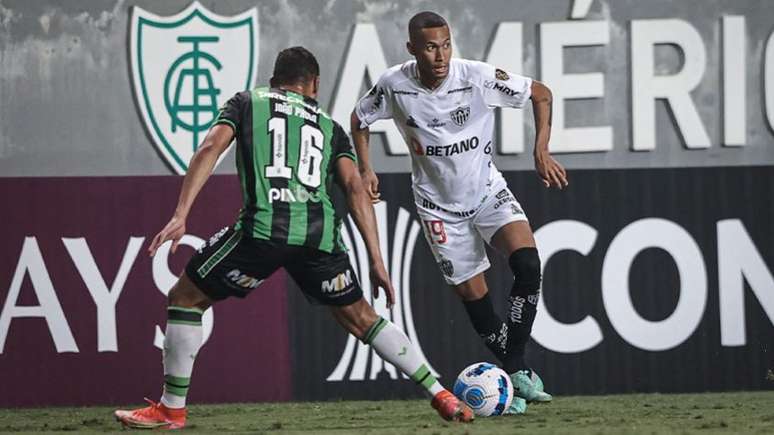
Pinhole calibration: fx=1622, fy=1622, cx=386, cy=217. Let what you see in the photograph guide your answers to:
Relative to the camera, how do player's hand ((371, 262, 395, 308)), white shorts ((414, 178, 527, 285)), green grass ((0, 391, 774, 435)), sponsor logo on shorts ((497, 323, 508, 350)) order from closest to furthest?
1. player's hand ((371, 262, 395, 308))
2. green grass ((0, 391, 774, 435))
3. sponsor logo on shorts ((497, 323, 508, 350))
4. white shorts ((414, 178, 527, 285))

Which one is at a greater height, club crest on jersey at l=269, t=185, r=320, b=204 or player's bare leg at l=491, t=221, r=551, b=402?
club crest on jersey at l=269, t=185, r=320, b=204

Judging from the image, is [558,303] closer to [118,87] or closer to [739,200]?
[739,200]

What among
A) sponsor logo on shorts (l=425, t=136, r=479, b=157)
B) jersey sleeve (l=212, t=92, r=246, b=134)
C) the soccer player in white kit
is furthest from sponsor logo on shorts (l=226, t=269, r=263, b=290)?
sponsor logo on shorts (l=425, t=136, r=479, b=157)

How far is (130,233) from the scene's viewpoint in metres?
12.1

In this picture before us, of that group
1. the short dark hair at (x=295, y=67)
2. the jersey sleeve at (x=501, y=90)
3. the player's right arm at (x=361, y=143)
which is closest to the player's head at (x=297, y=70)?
the short dark hair at (x=295, y=67)

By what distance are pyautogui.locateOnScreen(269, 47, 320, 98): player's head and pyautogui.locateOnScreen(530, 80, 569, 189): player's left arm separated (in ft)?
5.25

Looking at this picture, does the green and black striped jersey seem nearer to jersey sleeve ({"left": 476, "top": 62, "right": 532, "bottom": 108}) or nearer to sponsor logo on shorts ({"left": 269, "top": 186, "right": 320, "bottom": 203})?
sponsor logo on shorts ({"left": 269, "top": 186, "right": 320, "bottom": 203})

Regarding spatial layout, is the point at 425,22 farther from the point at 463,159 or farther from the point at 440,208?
the point at 440,208

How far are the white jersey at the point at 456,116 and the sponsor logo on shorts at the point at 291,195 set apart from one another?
171cm

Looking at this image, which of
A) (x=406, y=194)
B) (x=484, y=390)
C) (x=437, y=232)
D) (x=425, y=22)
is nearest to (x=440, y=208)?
(x=437, y=232)

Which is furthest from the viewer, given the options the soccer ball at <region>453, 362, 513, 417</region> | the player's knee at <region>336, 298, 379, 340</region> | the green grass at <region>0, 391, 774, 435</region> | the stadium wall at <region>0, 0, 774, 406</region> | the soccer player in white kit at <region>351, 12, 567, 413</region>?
the stadium wall at <region>0, 0, 774, 406</region>

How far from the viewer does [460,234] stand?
9.55m

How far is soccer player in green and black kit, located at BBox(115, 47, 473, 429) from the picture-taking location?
7.73 meters

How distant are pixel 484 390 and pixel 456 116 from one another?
1.70 m
